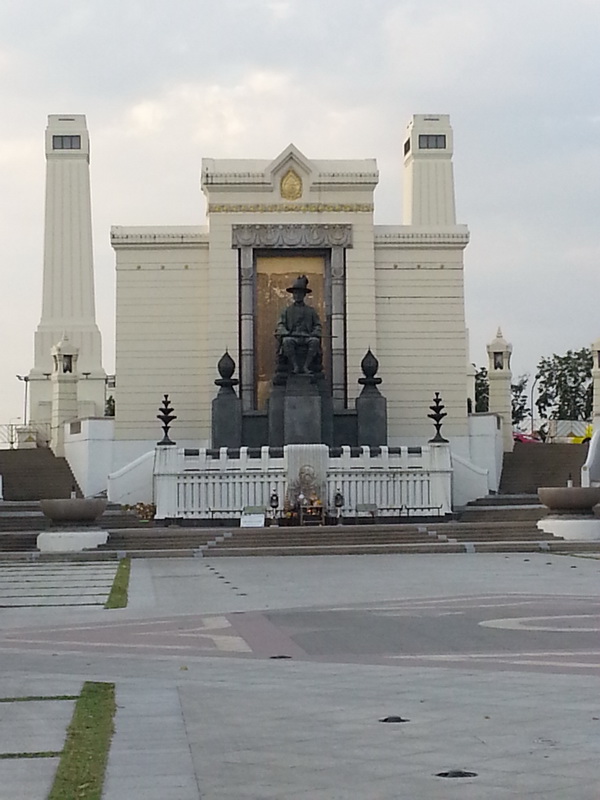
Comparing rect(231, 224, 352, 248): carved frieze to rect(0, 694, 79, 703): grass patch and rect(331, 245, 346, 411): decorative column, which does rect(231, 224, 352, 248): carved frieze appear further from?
rect(0, 694, 79, 703): grass patch

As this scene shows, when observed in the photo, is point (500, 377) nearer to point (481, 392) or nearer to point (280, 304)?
point (280, 304)

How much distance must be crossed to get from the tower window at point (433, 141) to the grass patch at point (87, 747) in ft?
189

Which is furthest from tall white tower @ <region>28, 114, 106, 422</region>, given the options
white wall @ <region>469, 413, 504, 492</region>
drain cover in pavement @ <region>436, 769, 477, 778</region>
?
drain cover in pavement @ <region>436, 769, 477, 778</region>

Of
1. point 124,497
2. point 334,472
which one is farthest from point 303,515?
point 124,497

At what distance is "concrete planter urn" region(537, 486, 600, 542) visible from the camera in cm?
2678

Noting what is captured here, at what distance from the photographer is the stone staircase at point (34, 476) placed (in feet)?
124

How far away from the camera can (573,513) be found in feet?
89.8

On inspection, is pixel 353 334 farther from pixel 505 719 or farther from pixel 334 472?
pixel 505 719

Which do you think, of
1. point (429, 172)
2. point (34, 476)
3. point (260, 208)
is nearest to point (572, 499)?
point (260, 208)

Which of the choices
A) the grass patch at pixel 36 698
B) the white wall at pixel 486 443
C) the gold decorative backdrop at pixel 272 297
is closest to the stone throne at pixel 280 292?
the gold decorative backdrop at pixel 272 297

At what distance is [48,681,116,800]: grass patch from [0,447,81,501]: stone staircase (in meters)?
29.7

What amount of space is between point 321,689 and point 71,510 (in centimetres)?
1855

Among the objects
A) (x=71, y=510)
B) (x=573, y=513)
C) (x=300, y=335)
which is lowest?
(x=573, y=513)

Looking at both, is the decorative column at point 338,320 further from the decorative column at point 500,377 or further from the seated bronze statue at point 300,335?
the decorative column at point 500,377
